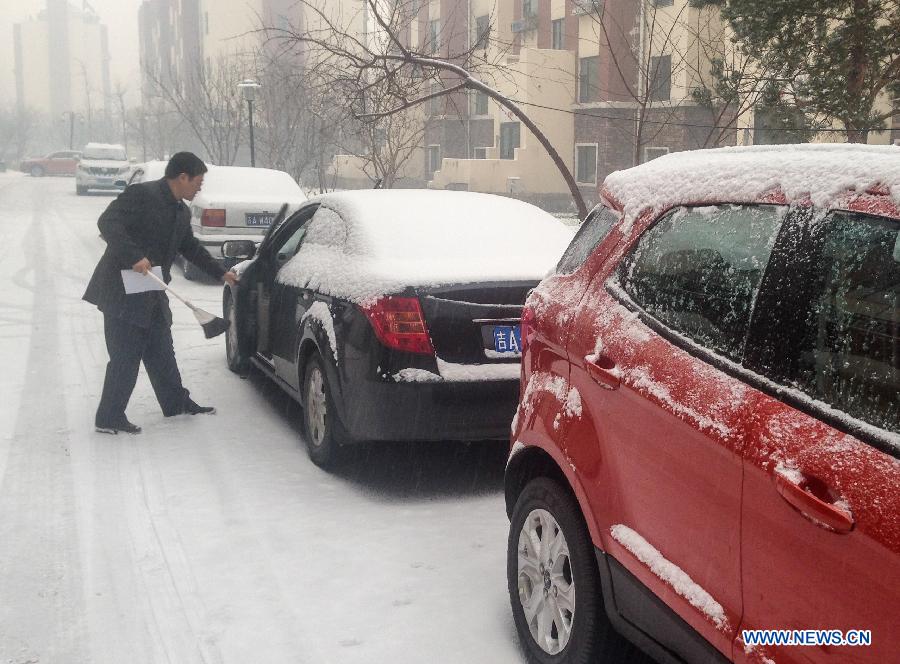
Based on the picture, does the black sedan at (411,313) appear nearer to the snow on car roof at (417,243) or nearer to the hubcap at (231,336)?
the snow on car roof at (417,243)

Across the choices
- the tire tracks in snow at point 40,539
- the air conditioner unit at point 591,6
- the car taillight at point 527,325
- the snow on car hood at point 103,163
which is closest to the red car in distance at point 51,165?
the snow on car hood at point 103,163

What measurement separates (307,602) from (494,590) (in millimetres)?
754

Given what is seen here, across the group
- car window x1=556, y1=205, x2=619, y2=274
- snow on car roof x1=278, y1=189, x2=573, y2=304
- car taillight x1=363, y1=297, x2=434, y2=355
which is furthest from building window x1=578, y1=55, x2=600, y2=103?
car window x1=556, y1=205, x2=619, y2=274

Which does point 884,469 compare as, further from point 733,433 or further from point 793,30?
point 793,30

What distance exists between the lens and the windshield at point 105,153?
42188mm

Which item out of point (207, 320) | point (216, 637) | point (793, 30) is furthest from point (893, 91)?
point (216, 637)

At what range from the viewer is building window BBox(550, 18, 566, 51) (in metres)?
38.0

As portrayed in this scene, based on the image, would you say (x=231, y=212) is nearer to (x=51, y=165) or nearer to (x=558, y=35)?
(x=558, y=35)

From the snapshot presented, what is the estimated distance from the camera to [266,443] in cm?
625

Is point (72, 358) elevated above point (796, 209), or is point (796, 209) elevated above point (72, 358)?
point (796, 209)

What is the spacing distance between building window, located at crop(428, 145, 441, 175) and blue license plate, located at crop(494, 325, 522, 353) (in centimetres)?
4439

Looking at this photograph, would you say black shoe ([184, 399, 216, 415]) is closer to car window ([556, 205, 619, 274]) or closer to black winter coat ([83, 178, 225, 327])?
black winter coat ([83, 178, 225, 327])

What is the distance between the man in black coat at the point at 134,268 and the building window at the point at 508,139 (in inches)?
1320

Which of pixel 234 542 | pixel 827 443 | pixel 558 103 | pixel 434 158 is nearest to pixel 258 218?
pixel 234 542
